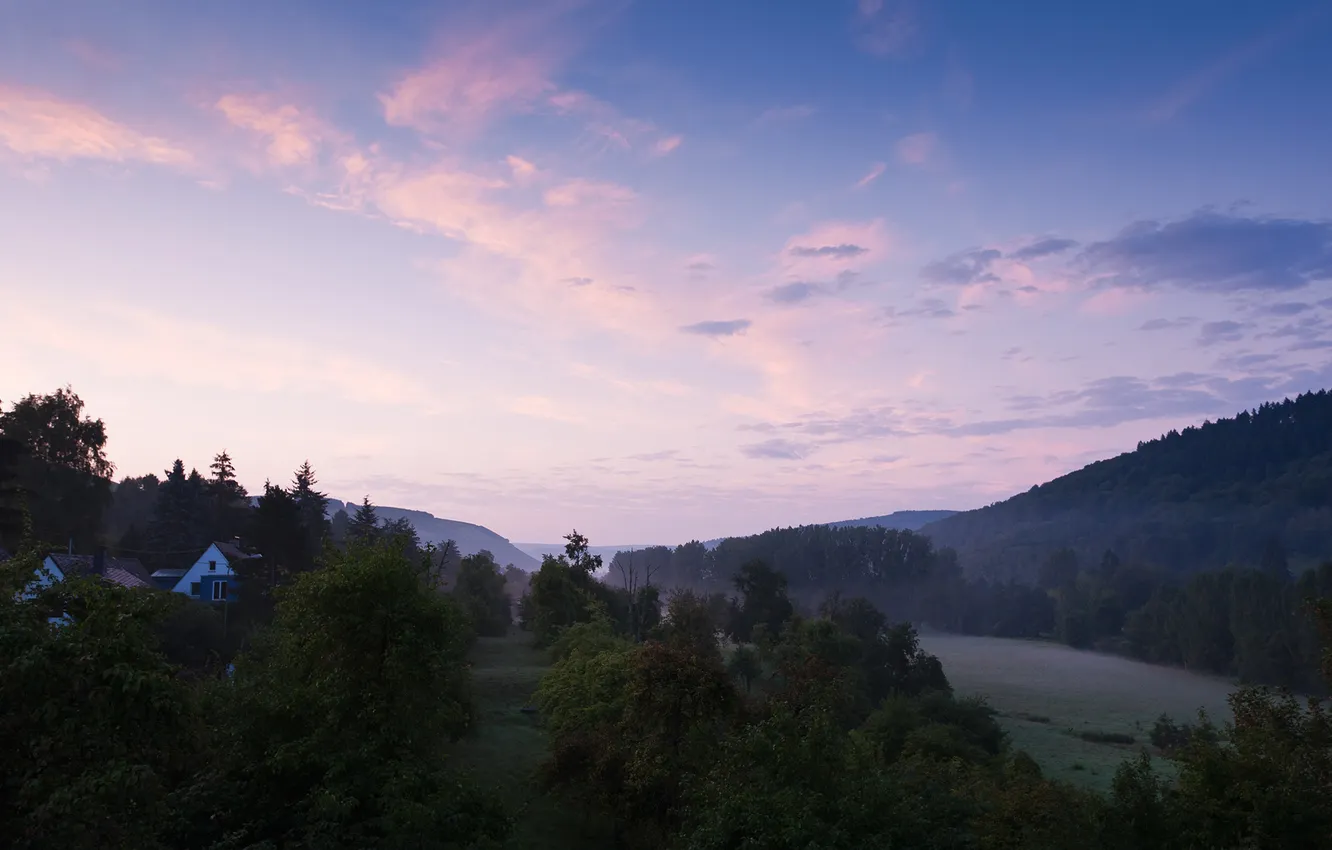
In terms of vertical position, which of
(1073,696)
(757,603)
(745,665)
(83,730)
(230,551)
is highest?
(230,551)

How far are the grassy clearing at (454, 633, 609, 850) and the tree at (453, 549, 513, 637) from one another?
13.7 m

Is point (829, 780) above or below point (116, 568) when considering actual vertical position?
below

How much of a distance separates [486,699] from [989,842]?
1401 inches

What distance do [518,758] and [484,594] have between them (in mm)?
49155

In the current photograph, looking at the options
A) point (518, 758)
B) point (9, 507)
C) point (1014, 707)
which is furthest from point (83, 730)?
point (1014, 707)

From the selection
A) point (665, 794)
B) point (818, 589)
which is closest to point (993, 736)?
point (665, 794)

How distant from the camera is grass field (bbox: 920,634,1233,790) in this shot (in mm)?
58344

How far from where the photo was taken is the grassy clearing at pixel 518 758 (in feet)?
87.9

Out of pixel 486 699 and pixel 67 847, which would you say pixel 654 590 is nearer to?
pixel 486 699

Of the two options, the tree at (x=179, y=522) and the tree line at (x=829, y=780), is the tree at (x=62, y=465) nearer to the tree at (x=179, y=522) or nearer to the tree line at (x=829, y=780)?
the tree at (x=179, y=522)

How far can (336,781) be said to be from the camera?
17188mm

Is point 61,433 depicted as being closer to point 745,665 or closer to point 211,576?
point 211,576

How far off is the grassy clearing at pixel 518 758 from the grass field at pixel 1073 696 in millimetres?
31122

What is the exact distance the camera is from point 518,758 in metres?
35.3
